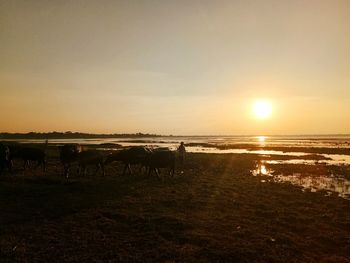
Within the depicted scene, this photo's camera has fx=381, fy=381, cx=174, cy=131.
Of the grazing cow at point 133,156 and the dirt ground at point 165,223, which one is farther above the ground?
the grazing cow at point 133,156

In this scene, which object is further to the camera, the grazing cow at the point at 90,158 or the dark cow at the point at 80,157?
the grazing cow at the point at 90,158

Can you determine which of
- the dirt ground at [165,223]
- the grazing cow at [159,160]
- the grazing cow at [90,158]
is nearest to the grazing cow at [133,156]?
the grazing cow at [159,160]

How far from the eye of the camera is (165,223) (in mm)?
12812

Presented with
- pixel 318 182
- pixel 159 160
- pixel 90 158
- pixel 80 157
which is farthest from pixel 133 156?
pixel 318 182

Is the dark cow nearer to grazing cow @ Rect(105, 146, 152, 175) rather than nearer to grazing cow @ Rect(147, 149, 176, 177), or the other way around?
grazing cow @ Rect(105, 146, 152, 175)

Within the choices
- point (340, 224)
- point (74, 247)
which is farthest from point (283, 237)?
point (74, 247)

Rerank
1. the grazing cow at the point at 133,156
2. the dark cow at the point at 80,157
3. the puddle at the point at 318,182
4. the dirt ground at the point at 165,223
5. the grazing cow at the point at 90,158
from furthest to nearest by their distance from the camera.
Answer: the grazing cow at the point at 133,156 → the grazing cow at the point at 90,158 → the dark cow at the point at 80,157 → the puddle at the point at 318,182 → the dirt ground at the point at 165,223

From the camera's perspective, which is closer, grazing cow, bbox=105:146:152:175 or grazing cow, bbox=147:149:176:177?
grazing cow, bbox=147:149:176:177

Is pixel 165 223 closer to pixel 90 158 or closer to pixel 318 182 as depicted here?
pixel 90 158

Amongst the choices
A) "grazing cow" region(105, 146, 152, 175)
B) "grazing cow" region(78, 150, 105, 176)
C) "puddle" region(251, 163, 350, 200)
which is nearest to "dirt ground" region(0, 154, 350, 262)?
"puddle" region(251, 163, 350, 200)

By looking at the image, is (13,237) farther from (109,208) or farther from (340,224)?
(340,224)

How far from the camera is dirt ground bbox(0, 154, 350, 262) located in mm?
10031

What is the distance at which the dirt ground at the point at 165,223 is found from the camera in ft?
32.9

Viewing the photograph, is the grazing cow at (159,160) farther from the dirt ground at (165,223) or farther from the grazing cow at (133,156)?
the dirt ground at (165,223)
